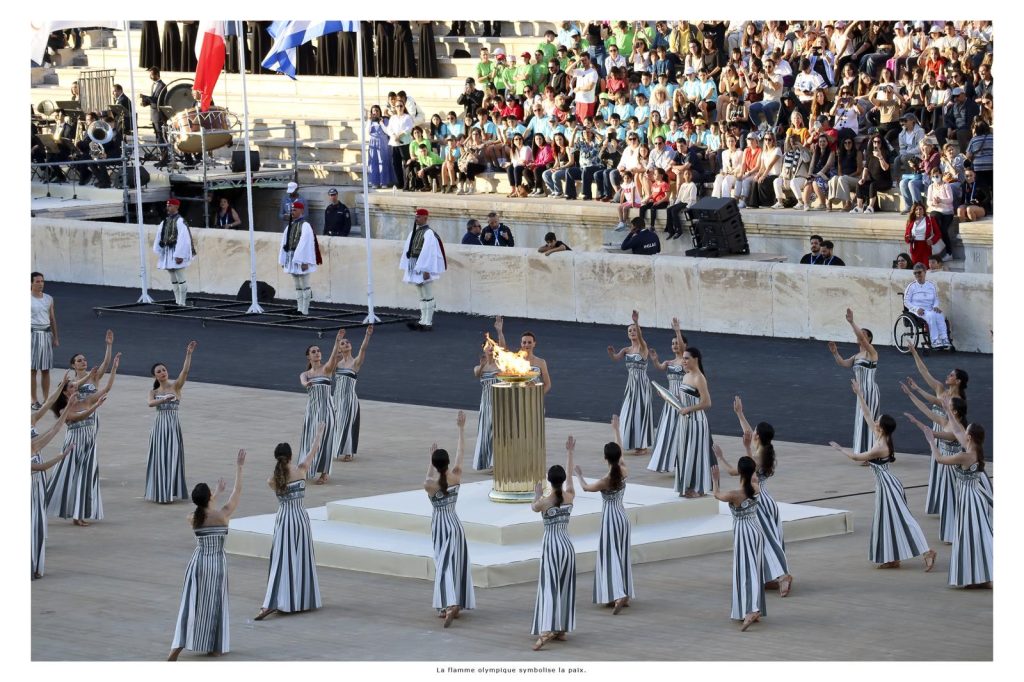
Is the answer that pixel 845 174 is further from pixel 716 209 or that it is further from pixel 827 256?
pixel 827 256

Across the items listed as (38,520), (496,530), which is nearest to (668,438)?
(496,530)

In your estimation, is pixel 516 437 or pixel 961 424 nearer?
pixel 961 424

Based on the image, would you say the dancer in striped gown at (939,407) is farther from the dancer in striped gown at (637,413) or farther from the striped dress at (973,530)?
the dancer in striped gown at (637,413)

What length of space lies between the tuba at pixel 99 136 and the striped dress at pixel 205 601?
27054 millimetres

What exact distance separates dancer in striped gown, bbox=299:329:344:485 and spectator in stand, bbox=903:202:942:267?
1054 centimetres

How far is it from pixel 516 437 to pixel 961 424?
364cm

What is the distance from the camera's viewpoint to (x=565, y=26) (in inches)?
1497

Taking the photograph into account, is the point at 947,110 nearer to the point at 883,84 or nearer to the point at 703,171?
the point at 883,84

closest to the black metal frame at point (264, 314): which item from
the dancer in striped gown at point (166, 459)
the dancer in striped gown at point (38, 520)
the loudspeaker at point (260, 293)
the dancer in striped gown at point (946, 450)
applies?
the loudspeaker at point (260, 293)

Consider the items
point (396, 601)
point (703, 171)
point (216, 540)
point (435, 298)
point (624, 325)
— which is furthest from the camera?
point (703, 171)

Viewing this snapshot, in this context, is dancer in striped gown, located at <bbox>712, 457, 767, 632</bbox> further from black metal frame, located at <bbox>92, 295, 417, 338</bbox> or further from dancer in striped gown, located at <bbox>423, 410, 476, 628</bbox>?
black metal frame, located at <bbox>92, 295, 417, 338</bbox>

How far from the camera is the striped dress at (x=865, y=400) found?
1945 cm

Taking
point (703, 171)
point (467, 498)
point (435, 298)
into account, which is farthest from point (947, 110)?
point (467, 498)
